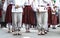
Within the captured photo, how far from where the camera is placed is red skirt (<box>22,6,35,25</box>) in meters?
9.75

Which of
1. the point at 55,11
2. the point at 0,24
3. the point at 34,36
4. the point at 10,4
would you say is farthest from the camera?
the point at 0,24

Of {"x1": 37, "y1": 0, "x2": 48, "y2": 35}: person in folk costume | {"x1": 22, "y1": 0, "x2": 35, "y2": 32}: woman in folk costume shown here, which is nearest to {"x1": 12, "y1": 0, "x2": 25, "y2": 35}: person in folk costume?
{"x1": 37, "y1": 0, "x2": 48, "y2": 35}: person in folk costume

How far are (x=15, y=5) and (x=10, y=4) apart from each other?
831mm

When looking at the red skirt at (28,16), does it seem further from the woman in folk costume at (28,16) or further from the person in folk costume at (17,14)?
the person in folk costume at (17,14)

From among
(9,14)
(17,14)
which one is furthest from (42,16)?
(9,14)

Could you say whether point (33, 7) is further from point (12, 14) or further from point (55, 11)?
point (55, 11)

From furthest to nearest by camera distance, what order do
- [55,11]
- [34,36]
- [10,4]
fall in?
[55,11] → [10,4] → [34,36]

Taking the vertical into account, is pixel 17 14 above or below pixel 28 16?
above

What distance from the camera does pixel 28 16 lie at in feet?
32.2

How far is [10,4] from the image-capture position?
9.62 meters

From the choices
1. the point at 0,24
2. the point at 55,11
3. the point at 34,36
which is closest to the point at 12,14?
the point at 34,36

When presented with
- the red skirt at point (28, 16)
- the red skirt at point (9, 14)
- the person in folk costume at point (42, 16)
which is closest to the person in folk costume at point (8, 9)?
the red skirt at point (9, 14)

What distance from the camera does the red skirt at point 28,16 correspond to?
975 cm

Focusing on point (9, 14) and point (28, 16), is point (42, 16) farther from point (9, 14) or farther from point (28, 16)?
point (9, 14)
